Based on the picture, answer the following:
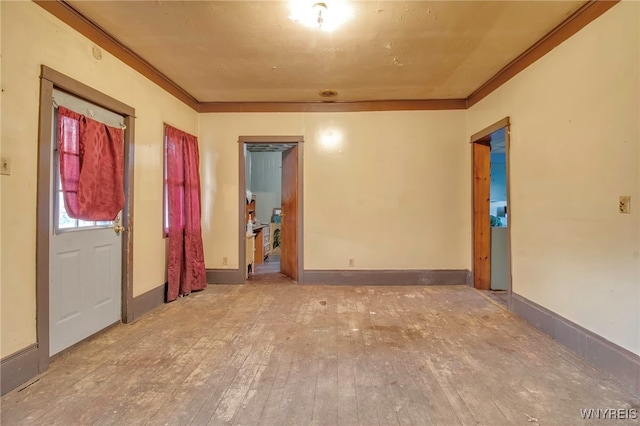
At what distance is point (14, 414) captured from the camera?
66.5 inches

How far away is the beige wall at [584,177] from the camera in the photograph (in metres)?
2.00

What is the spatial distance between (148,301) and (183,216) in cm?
107

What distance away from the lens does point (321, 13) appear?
2350 mm

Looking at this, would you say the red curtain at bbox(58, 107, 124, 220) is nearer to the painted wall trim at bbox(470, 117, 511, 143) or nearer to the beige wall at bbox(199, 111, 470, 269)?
the beige wall at bbox(199, 111, 470, 269)

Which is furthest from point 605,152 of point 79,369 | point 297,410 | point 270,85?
point 79,369

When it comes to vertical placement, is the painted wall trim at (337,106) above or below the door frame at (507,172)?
above

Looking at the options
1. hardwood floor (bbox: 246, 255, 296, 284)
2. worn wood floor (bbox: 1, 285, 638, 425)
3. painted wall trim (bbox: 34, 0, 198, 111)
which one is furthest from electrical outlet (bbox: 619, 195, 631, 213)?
painted wall trim (bbox: 34, 0, 198, 111)

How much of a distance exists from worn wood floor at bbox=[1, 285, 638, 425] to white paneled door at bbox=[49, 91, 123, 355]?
18cm

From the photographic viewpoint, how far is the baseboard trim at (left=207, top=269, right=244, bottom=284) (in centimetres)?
451

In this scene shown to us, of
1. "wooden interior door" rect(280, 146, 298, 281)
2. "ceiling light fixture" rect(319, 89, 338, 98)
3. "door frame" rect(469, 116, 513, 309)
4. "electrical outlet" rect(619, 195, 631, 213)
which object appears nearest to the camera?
"electrical outlet" rect(619, 195, 631, 213)

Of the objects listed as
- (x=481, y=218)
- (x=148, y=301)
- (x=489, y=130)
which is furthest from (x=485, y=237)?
(x=148, y=301)

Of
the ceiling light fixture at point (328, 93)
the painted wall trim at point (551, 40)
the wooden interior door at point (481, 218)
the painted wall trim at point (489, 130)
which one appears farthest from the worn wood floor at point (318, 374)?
the ceiling light fixture at point (328, 93)

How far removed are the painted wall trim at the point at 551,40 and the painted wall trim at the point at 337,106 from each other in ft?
1.99

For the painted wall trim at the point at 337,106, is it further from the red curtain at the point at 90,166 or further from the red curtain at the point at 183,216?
the red curtain at the point at 90,166
